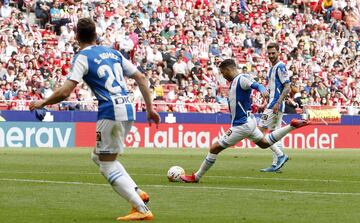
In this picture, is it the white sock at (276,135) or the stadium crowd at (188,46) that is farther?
the stadium crowd at (188,46)

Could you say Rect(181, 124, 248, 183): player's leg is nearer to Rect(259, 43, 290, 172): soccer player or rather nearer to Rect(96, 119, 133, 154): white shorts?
Rect(259, 43, 290, 172): soccer player

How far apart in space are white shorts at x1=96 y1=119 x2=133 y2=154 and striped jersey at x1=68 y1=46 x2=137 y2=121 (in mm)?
71

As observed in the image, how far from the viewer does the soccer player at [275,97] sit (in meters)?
22.6

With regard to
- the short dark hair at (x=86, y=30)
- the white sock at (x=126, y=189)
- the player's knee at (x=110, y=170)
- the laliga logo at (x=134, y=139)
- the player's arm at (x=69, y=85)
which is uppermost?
the short dark hair at (x=86, y=30)

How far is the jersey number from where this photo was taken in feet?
41.7

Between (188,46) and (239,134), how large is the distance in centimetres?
2355

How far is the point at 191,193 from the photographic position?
16578 millimetres

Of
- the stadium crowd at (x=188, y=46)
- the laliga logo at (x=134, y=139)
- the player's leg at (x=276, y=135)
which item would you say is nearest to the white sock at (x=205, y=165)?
the player's leg at (x=276, y=135)

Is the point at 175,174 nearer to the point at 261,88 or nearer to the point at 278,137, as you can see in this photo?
the point at 261,88

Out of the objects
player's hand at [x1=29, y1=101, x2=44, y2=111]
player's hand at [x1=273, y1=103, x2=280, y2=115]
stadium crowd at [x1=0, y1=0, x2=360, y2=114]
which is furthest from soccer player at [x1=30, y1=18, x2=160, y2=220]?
stadium crowd at [x1=0, y1=0, x2=360, y2=114]

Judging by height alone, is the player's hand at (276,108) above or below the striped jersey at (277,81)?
below

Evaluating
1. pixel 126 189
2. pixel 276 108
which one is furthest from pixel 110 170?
pixel 276 108

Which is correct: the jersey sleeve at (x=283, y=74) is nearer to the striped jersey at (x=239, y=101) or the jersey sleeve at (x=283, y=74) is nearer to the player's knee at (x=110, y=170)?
the striped jersey at (x=239, y=101)

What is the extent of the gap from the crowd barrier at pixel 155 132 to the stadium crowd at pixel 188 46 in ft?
2.48
